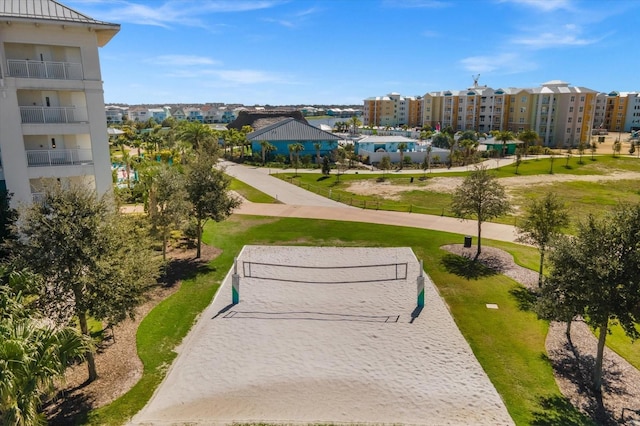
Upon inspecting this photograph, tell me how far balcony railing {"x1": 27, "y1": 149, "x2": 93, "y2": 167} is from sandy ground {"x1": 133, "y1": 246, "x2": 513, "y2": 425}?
12.0 metres

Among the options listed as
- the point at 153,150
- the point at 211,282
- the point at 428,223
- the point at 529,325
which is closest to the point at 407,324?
the point at 529,325

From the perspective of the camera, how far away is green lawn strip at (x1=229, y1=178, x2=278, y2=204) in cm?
4547

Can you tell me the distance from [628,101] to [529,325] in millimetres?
160758

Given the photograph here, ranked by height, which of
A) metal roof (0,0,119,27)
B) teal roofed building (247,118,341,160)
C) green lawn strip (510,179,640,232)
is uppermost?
metal roof (0,0,119,27)

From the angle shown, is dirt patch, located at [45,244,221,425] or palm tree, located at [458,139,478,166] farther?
palm tree, located at [458,139,478,166]

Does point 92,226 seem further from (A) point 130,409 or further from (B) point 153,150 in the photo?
(B) point 153,150

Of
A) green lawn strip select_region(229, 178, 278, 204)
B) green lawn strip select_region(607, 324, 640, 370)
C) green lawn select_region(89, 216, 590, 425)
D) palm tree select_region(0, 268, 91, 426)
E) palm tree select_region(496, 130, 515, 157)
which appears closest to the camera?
palm tree select_region(0, 268, 91, 426)

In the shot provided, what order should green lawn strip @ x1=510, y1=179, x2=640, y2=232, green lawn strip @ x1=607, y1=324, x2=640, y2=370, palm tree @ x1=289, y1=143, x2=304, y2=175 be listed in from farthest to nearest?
palm tree @ x1=289, y1=143, x2=304, y2=175, green lawn strip @ x1=510, y1=179, x2=640, y2=232, green lawn strip @ x1=607, y1=324, x2=640, y2=370

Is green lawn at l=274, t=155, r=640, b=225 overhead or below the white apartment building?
below

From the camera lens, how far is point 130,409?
13.5 metres

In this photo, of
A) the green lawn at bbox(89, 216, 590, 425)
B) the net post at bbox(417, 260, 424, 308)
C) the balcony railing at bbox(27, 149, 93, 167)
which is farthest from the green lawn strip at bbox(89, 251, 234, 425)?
the net post at bbox(417, 260, 424, 308)

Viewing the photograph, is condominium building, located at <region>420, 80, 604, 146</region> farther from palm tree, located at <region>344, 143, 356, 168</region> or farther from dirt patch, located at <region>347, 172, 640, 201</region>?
palm tree, located at <region>344, 143, 356, 168</region>

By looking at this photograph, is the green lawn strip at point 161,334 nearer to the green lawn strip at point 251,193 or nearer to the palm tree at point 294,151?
the green lawn strip at point 251,193

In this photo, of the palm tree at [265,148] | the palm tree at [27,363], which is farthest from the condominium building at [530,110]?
the palm tree at [27,363]
